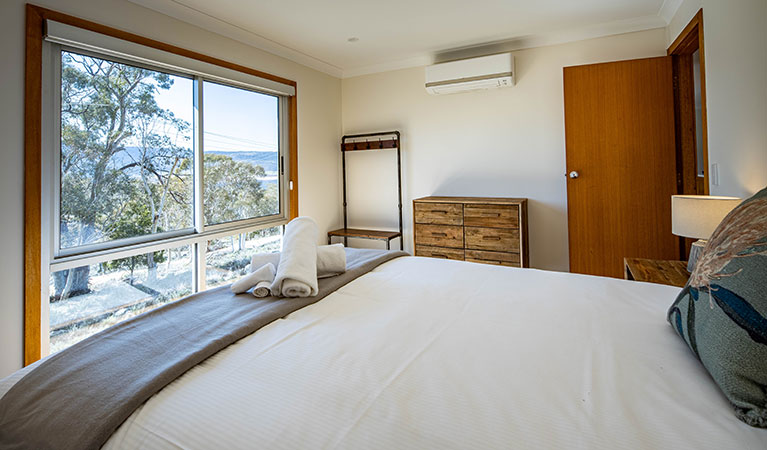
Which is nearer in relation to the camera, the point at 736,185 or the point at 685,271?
the point at 736,185

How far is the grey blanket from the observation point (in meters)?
0.81

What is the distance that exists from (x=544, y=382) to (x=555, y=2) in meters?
2.96

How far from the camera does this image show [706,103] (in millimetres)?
2238

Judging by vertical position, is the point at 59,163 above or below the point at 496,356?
above

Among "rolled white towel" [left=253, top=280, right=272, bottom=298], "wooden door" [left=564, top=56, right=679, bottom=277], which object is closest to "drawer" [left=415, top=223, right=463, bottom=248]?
"wooden door" [left=564, top=56, right=679, bottom=277]

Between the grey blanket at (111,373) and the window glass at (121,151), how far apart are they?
58.0 inches

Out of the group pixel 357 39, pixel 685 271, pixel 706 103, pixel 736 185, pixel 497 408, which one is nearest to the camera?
pixel 497 408

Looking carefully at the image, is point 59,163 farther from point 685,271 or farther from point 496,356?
point 685,271

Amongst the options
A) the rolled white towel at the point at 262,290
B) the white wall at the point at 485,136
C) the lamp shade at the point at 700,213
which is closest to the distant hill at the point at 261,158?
the white wall at the point at 485,136

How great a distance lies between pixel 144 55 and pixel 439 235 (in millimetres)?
2717

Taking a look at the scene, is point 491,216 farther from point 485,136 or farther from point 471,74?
point 471,74

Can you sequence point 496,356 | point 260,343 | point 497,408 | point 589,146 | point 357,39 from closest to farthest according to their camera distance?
point 497,408 < point 496,356 < point 260,343 < point 589,146 < point 357,39

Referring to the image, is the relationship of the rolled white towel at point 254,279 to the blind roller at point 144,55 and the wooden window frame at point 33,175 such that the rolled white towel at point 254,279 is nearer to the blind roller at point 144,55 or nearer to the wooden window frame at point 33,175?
the wooden window frame at point 33,175

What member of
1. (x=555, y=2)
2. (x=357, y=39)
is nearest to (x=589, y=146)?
(x=555, y=2)
